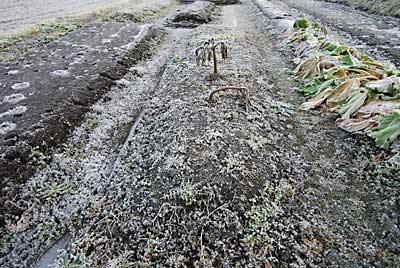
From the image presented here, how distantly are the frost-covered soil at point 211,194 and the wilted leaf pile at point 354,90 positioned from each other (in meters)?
0.19

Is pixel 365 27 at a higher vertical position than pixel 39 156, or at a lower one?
higher

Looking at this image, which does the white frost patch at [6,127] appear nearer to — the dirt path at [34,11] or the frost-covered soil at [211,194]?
the frost-covered soil at [211,194]

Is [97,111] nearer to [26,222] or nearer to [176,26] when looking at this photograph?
[26,222]

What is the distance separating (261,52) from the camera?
25.5ft

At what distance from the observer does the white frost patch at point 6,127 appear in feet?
12.9

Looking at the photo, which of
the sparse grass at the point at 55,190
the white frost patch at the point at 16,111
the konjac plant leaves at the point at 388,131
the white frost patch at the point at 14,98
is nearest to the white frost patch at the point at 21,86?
the white frost patch at the point at 14,98

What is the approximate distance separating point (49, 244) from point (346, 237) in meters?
2.71

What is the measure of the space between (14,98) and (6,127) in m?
1.02

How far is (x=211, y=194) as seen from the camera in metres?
2.83

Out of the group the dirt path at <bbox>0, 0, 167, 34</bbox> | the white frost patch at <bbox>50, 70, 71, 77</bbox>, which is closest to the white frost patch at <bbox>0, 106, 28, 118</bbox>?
the white frost patch at <bbox>50, 70, 71, 77</bbox>

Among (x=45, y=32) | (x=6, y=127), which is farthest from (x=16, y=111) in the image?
(x=45, y=32)

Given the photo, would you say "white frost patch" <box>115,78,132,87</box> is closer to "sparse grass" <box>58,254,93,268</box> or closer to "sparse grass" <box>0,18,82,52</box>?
"sparse grass" <box>0,18,82,52</box>

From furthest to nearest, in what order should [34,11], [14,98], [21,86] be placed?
[34,11] < [21,86] < [14,98]

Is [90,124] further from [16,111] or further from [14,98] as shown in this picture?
[14,98]
